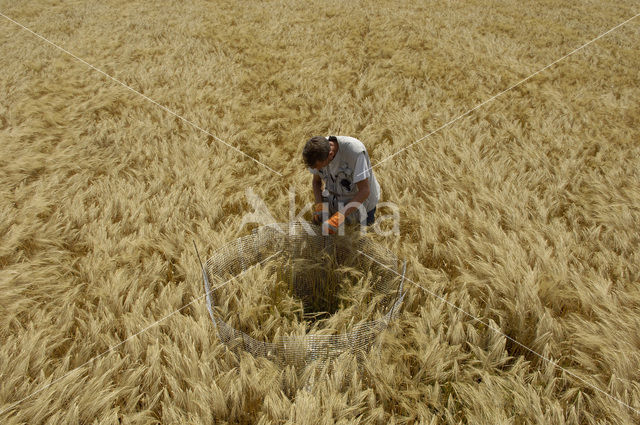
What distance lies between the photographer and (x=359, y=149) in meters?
2.77

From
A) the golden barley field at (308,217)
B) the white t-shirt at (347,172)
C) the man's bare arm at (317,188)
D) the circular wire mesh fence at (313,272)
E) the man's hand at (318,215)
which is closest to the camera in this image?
the golden barley field at (308,217)

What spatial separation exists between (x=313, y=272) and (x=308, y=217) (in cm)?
96

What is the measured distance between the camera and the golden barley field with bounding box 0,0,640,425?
1.71m

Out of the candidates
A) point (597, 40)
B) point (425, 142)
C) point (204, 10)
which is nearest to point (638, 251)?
point (425, 142)

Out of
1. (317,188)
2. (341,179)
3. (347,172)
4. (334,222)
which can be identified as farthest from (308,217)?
(334,222)

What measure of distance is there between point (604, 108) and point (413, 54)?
449 centimetres

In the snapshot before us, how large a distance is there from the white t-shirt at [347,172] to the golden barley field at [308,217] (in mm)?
447

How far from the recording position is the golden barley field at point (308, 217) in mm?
1711

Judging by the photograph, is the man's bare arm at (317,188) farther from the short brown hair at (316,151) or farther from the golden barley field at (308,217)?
the short brown hair at (316,151)

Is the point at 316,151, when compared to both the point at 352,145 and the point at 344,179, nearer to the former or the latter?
the point at 352,145

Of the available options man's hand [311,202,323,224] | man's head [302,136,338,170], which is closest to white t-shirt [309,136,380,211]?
man's hand [311,202,323,224]

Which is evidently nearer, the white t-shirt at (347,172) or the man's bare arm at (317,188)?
the white t-shirt at (347,172)

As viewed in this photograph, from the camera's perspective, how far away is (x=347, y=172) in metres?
3.00

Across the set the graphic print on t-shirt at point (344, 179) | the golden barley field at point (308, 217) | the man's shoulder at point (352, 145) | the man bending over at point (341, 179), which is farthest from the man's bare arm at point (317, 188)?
the man's shoulder at point (352, 145)
